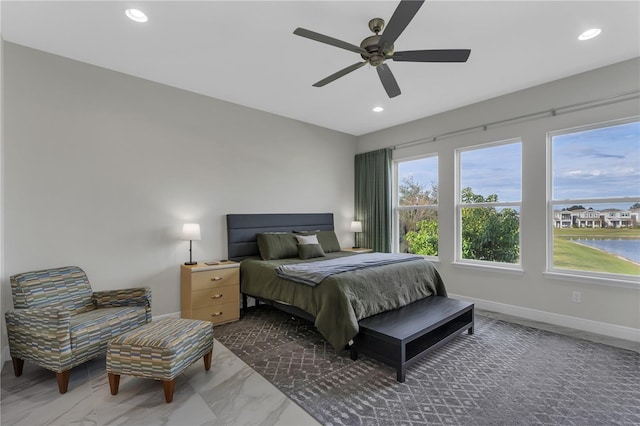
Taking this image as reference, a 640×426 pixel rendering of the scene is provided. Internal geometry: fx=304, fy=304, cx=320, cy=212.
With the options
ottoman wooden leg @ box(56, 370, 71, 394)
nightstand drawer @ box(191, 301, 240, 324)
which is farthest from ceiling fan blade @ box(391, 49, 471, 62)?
ottoman wooden leg @ box(56, 370, 71, 394)

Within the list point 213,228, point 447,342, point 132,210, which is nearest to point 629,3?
point 447,342

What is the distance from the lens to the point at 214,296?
3605mm

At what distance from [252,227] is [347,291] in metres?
2.10

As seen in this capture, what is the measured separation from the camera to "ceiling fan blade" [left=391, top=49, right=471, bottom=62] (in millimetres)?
2209

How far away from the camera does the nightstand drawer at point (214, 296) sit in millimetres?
3488

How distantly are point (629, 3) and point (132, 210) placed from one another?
190 inches

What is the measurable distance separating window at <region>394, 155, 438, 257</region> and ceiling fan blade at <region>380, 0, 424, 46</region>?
10.2 feet

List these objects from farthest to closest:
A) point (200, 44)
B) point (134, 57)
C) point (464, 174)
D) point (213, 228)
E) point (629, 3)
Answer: point (464, 174), point (213, 228), point (134, 57), point (200, 44), point (629, 3)

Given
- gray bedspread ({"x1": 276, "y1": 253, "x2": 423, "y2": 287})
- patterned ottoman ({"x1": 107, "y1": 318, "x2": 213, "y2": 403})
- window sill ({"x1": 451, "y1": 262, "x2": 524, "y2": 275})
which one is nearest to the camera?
patterned ottoman ({"x1": 107, "y1": 318, "x2": 213, "y2": 403})

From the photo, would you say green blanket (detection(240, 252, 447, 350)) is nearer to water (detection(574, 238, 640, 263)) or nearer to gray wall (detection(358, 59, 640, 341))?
gray wall (detection(358, 59, 640, 341))

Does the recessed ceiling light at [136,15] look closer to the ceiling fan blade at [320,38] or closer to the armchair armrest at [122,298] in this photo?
the ceiling fan blade at [320,38]

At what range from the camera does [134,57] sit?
9.95ft

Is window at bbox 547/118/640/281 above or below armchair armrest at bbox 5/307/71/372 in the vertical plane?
above

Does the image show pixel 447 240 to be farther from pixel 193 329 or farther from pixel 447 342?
pixel 193 329
